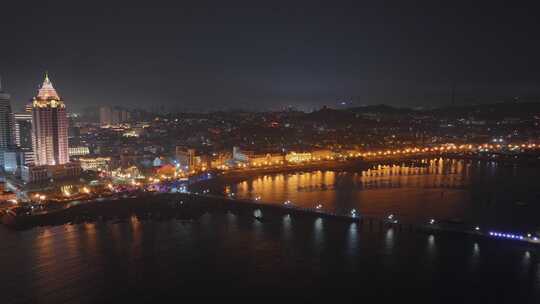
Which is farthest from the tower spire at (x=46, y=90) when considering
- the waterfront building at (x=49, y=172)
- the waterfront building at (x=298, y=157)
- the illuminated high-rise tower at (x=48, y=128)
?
the waterfront building at (x=298, y=157)

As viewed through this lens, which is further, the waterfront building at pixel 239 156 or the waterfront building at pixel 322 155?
the waterfront building at pixel 322 155

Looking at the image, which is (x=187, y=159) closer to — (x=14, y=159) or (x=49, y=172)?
(x=49, y=172)

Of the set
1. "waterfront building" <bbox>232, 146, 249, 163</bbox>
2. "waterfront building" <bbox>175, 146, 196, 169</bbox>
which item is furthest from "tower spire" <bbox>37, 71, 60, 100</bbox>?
"waterfront building" <bbox>232, 146, 249, 163</bbox>

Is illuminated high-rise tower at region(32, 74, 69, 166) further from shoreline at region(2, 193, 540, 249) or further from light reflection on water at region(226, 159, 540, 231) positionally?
light reflection on water at region(226, 159, 540, 231)

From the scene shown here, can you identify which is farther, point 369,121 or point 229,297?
point 369,121

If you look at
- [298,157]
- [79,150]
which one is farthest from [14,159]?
[298,157]

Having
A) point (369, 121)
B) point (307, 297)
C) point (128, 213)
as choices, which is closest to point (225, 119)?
point (369, 121)

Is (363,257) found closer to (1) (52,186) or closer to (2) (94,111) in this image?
(1) (52,186)

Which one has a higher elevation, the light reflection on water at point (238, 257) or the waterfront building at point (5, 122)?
the waterfront building at point (5, 122)

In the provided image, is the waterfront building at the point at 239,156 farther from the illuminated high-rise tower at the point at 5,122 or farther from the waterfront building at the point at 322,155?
the illuminated high-rise tower at the point at 5,122
